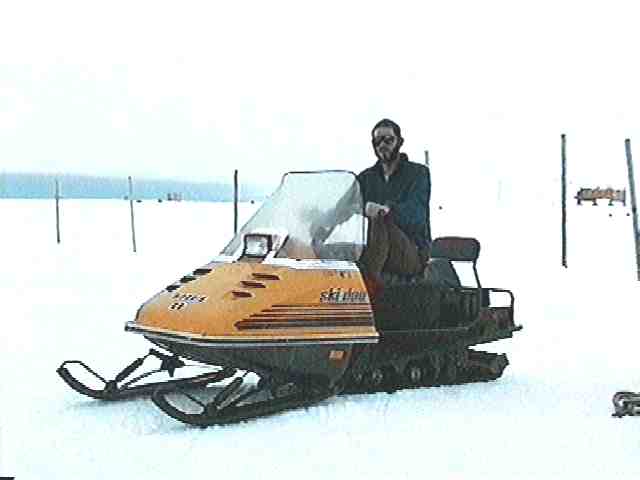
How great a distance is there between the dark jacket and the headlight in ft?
2.61

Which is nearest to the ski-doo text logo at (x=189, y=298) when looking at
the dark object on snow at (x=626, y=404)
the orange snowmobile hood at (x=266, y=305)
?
the orange snowmobile hood at (x=266, y=305)

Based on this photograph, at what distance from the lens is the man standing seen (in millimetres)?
5410

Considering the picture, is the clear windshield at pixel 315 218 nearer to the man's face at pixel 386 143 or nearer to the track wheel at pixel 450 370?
the man's face at pixel 386 143

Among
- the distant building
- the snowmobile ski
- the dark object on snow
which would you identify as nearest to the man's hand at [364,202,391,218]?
the snowmobile ski

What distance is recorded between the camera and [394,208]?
18.5ft

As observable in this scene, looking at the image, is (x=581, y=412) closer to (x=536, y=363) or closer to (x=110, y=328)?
(x=536, y=363)

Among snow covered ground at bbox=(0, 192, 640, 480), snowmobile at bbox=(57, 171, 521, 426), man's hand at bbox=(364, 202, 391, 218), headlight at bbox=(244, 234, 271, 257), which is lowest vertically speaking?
snow covered ground at bbox=(0, 192, 640, 480)

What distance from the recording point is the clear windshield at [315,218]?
5.18 m

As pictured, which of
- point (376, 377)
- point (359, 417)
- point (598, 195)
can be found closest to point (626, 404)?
point (359, 417)

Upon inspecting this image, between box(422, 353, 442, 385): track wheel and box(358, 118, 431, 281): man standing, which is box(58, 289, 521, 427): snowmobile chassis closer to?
box(422, 353, 442, 385): track wheel

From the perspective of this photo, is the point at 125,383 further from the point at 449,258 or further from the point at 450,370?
the point at 449,258

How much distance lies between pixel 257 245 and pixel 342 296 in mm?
518

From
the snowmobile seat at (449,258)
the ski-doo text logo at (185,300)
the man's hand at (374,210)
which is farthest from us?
the snowmobile seat at (449,258)

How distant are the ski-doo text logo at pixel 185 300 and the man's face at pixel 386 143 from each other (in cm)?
156
